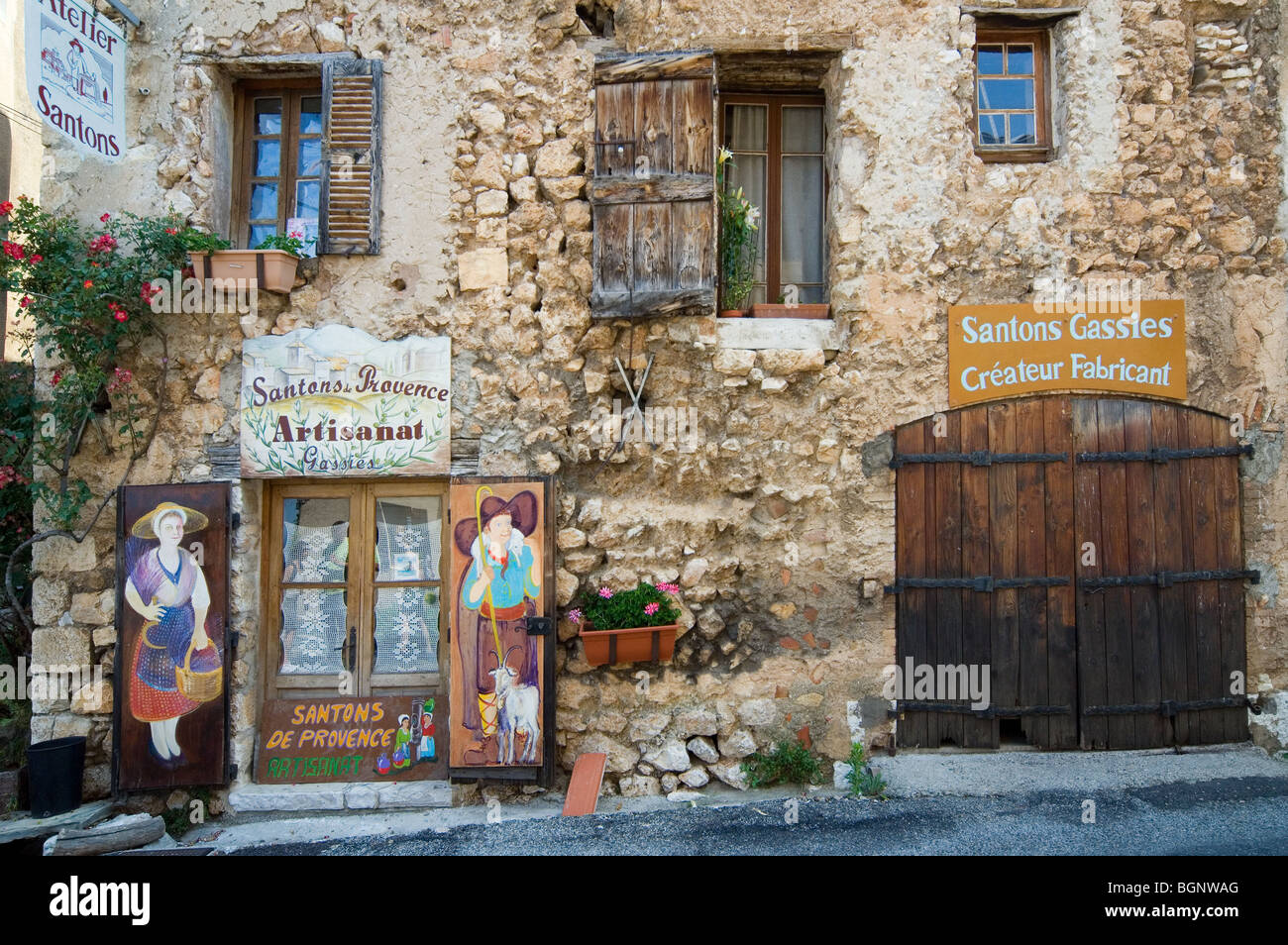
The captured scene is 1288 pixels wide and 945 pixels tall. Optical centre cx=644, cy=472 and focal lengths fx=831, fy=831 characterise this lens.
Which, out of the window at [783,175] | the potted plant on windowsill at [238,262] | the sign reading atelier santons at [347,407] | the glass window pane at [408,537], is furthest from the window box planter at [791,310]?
the potted plant on windowsill at [238,262]

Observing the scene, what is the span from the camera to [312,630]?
5.55 meters

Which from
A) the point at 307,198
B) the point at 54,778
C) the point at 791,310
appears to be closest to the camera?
the point at 54,778

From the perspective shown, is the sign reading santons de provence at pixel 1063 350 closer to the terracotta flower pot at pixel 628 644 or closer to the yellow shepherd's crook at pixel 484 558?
the terracotta flower pot at pixel 628 644

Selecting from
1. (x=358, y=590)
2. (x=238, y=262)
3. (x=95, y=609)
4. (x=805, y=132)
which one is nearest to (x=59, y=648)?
(x=95, y=609)

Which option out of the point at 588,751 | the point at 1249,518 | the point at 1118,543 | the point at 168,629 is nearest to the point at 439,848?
the point at 588,751

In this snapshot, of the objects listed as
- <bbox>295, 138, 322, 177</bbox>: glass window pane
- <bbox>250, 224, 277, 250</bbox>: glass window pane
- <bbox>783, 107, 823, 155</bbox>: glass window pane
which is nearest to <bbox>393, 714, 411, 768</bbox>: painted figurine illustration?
<bbox>250, 224, 277, 250</bbox>: glass window pane

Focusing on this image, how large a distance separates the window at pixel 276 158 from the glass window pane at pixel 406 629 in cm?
264

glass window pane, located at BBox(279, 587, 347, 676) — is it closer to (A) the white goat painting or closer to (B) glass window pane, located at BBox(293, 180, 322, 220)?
(A) the white goat painting

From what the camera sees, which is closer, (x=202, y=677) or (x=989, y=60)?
(x=202, y=677)

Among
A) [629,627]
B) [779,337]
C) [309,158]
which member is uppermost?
[309,158]

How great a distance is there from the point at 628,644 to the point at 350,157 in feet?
11.8

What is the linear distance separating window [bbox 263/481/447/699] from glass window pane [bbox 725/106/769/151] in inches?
123

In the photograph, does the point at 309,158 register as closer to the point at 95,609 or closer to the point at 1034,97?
the point at 95,609

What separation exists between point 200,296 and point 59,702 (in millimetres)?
2738
